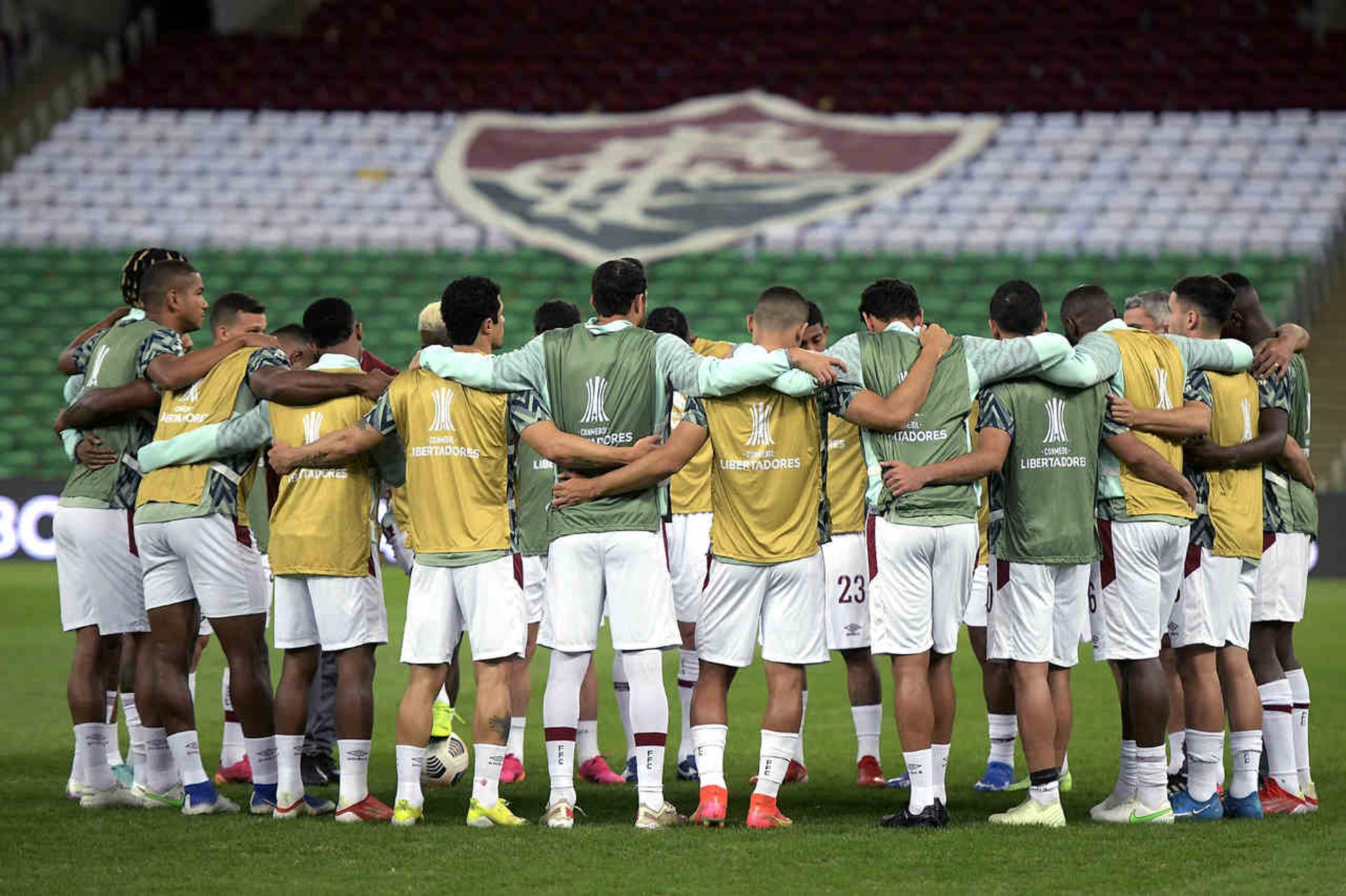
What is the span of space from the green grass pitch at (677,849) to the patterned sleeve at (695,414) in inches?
68.3

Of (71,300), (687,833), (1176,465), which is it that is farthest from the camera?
(71,300)

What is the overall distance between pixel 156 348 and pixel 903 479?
3.59 metres

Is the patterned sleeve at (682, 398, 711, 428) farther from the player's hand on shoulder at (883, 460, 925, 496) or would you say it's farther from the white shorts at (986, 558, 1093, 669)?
the white shorts at (986, 558, 1093, 669)

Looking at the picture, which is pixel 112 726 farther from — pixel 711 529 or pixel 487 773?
pixel 711 529

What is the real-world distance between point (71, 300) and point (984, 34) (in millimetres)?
18878

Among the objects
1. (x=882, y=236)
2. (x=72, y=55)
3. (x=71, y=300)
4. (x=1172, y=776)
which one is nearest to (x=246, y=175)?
(x=71, y=300)

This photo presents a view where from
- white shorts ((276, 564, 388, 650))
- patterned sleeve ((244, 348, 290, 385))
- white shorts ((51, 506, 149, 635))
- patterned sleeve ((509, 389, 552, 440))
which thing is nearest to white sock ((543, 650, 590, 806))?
white shorts ((276, 564, 388, 650))

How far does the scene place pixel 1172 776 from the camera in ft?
28.7

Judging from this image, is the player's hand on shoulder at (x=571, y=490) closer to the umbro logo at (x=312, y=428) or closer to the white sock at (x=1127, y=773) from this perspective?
the umbro logo at (x=312, y=428)

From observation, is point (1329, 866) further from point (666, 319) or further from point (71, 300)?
point (71, 300)

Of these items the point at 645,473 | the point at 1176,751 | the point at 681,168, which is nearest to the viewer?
the point at 645,473

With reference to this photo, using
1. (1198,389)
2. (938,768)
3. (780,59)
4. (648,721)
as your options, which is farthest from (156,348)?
(780,59)

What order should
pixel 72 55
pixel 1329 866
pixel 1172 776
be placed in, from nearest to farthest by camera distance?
1. pixel 1329 866
2. pixel 1172 776
3. pixel 72 55

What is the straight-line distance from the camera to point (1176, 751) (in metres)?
8.88
